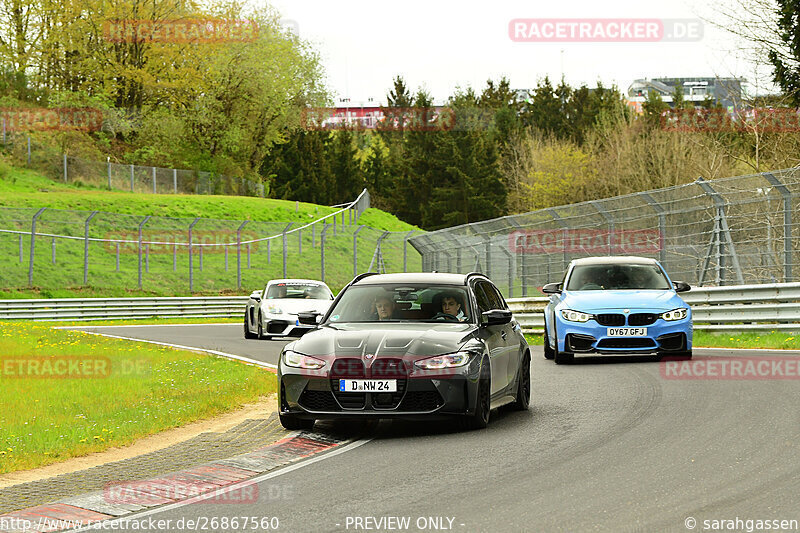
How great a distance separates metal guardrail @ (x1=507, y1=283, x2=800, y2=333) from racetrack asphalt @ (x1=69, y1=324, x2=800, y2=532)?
7590 millimetres

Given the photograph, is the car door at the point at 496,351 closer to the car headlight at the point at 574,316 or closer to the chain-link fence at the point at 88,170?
the car headlight at the point at 574,316

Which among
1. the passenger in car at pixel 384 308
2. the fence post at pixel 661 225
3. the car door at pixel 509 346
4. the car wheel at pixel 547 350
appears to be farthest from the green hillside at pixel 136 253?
the passenger in car at pixel 384 308

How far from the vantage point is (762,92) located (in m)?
30.0

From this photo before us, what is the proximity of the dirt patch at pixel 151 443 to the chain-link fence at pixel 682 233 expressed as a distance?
11.6 metres

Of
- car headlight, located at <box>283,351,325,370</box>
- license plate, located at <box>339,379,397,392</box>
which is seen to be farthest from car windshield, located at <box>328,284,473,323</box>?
license plate, located at <box>339,379,397,392</box>

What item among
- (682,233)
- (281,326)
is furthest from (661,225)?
(281,326)

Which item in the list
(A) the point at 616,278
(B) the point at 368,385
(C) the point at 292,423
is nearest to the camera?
(B) the point at 368,385

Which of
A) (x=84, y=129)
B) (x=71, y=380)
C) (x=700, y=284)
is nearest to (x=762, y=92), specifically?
(x=700, y=284)

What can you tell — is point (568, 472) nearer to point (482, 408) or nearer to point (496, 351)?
point (482, 408)

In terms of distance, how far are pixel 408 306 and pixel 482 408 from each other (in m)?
1.47

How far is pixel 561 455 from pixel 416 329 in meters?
2.26

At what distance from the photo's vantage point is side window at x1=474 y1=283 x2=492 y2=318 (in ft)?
37.3

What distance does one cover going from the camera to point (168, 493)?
7.43m

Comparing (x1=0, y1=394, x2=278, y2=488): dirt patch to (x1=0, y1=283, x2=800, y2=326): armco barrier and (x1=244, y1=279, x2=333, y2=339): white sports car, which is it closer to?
(x1=0, y1=283, x2=800, y2=326): armco barrier
